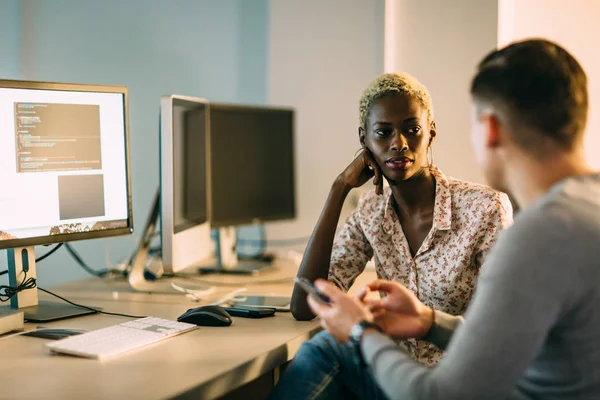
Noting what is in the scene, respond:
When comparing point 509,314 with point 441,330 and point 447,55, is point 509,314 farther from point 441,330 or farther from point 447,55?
point 447,55

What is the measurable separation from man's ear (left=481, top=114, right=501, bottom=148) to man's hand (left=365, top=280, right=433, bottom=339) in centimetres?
34

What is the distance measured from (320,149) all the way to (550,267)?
1.73 m

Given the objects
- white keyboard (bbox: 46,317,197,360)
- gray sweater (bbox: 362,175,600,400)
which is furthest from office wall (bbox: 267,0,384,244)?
gray sweater (bbox: 362,175,600,400)

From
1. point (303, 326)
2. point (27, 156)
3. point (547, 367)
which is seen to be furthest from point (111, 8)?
point (547, 367)

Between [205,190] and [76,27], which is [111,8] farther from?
[205,190]

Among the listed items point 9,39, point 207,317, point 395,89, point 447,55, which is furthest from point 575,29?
point 9,39

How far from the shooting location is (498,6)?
2223mm

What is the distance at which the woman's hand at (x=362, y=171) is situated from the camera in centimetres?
176

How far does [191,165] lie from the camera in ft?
7.07

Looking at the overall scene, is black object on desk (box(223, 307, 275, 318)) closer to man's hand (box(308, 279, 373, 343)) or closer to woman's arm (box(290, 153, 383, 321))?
woman's arm (box(290, 153, 383, 321))

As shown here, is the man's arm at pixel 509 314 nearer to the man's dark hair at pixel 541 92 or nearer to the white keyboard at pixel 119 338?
the man's dark hair at pixel 541 92

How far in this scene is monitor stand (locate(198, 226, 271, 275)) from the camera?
230 centimetres

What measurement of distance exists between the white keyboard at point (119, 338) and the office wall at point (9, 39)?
1817 mm

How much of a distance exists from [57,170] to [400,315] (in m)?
0.88
